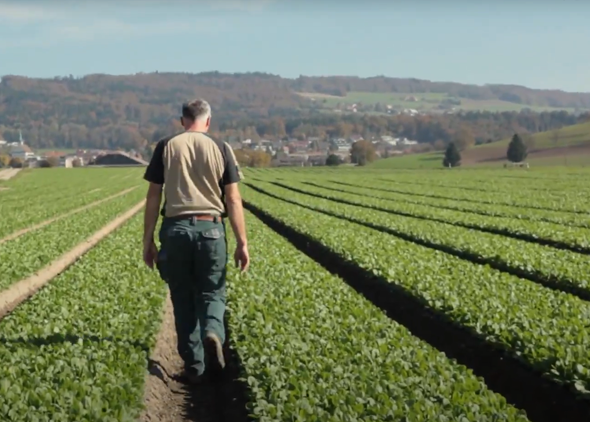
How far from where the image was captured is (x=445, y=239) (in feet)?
73.2

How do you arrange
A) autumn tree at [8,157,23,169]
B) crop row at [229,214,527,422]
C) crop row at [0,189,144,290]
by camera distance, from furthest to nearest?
1. autumn tree at [8,157,23,169]
2. crop row at [0,189,144,290]
3. crop row at [229,214,527,422]

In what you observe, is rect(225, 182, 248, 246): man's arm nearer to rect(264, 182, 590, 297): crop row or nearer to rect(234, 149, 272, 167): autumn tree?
rect(264, 182, 590, 297): crop row

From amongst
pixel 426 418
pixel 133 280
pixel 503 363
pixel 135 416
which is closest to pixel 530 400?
pixel 503 363

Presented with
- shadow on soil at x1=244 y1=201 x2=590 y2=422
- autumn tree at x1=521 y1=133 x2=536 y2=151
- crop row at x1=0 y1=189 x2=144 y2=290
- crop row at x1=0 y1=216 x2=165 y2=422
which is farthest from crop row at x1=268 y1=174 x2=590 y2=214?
autumn tree at x1=521 y1=133 x2=536 y2=151

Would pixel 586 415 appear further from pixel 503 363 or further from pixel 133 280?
pixel 133 280

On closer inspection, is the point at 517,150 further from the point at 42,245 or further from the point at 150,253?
the point at 150,253

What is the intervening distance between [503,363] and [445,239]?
12.3 meters

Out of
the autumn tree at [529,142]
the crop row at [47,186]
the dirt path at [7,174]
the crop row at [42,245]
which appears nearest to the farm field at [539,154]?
the autumn tree at [529,142]

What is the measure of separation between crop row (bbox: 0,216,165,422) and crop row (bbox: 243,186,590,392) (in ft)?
12.6

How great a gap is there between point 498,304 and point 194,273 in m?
4.73

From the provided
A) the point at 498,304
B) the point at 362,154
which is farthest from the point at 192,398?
the point at 362,154

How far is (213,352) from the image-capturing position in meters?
8.98

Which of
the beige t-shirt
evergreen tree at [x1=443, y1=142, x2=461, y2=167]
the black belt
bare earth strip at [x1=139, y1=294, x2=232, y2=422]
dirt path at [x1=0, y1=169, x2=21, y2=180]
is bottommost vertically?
dirt path at [x1=0, y1=169, x2=21, y2=180]

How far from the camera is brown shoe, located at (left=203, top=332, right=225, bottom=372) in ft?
29.1
